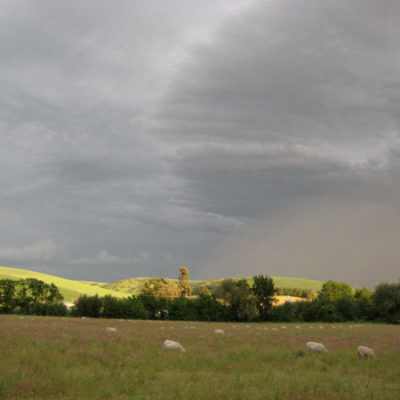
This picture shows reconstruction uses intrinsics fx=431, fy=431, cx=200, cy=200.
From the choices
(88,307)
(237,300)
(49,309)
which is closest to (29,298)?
(49,309)

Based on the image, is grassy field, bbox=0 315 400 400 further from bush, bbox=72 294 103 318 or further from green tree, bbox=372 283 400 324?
green tree, bbox=372 283 400 324

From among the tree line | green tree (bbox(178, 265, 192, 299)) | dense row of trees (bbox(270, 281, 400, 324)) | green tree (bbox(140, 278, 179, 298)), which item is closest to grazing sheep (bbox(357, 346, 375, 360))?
the tree line

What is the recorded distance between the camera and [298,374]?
1556 cm

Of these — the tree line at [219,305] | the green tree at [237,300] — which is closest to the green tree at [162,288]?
the tree line at [219,305]

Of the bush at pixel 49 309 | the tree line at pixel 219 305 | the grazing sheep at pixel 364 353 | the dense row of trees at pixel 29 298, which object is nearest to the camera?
the grazing sheep at pixel 364 353

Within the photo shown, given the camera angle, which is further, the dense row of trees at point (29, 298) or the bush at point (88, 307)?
the bush at point (88, 307)

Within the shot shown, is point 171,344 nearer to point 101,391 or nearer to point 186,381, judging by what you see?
point 186,381

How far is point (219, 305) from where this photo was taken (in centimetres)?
7100

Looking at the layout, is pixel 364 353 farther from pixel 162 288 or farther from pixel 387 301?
pixel 162 288

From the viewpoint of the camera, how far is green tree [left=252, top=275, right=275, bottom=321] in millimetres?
72938

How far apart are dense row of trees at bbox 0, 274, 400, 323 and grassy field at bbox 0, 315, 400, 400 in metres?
42.5

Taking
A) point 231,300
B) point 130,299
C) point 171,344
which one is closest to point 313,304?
point 231,300

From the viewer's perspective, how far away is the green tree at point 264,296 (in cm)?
7294

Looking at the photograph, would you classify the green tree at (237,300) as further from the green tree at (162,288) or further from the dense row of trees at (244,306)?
the green tree at (162,288)
